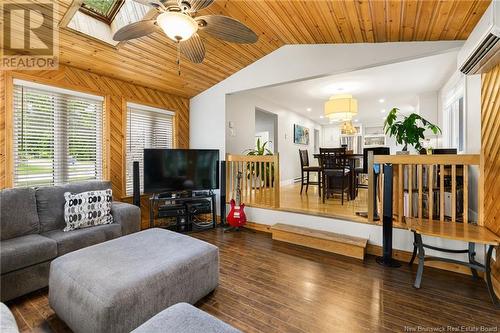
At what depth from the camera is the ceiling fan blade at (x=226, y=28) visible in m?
1.76

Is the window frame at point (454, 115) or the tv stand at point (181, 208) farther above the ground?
the window frame at point (454, 115)

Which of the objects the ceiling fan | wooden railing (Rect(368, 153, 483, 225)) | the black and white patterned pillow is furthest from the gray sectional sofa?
wooden railing (Rect(368, 153, 483, 225))

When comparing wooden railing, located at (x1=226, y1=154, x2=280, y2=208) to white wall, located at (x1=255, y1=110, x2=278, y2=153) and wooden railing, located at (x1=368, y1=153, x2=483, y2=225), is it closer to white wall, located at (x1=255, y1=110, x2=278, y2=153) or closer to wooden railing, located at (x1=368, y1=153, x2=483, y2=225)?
wooden railing, located at (x1=368, y1=153, x2=483, y2=225)

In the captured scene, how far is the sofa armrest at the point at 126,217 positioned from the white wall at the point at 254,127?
204 centimetres

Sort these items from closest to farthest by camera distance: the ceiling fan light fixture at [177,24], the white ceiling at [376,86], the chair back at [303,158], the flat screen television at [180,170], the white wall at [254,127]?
the ceiling fan light fixture at [177,24], the flat screen television at [180,170], the white ceiling at [376,86], the white wall at [254,127], the chair back at [303,158]

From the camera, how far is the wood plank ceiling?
222 centimetres

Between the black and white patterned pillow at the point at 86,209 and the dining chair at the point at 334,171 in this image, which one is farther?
→ the dining chair at the point at 334,171

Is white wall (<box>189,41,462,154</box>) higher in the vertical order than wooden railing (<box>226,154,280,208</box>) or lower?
higher

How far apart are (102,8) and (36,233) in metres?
2.68

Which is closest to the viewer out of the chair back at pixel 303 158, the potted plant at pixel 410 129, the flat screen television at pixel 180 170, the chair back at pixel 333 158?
the potted plant at pixel 410 129

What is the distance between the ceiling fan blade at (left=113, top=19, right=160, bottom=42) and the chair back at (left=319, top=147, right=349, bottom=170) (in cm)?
368

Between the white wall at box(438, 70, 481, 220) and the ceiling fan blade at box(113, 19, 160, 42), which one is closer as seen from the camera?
the ceiling fan blade at box(113, 19, 160, 42)

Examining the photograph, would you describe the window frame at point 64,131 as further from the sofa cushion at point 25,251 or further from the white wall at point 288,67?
the white wall at point 288,67

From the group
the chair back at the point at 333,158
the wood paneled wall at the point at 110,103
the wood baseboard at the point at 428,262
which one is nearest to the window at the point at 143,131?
the wood paneled wall at the point at 110,103
